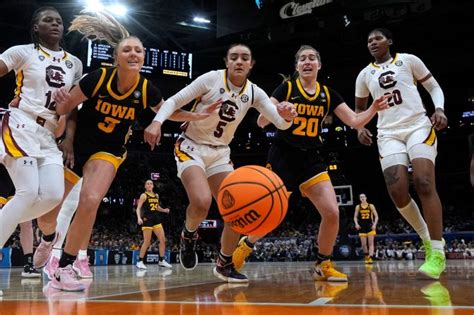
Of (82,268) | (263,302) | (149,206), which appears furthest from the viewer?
(149,206)

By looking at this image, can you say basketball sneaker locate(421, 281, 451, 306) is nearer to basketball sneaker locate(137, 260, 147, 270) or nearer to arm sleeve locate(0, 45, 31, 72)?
arm sleeve locate(0, 45, 31, 72)

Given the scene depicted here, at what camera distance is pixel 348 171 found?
29.3 metres

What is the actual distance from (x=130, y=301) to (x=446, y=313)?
176 centimetres

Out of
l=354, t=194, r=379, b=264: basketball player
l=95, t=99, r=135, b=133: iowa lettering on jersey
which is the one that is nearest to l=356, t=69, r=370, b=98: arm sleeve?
l=95, t=99, r=135, b=133: iowa lettering on jersey

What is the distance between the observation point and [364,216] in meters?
13.2

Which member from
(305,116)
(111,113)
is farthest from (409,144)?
(111,113)

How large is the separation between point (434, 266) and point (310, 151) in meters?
1.49

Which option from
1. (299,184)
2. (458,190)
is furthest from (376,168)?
(299,184)

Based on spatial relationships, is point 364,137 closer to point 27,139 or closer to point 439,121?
point 439,121

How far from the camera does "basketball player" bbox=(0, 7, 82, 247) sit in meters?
3.69

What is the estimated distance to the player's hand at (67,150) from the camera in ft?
13.2

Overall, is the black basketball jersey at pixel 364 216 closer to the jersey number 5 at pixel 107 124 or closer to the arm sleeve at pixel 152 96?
the arm sleeve at pixel 152 96

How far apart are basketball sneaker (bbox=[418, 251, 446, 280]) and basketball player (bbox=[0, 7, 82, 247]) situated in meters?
3.03

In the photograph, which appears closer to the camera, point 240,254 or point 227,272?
point 227,272
